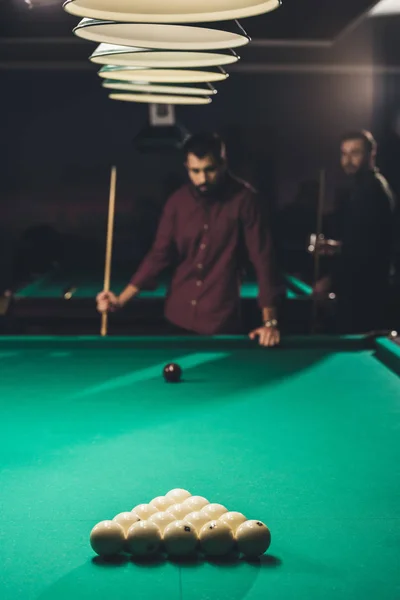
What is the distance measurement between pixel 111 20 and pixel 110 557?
3.97ft

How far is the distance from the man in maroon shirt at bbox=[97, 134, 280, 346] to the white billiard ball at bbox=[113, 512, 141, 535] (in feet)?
8.13

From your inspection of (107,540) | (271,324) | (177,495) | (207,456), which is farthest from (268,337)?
(107,540)

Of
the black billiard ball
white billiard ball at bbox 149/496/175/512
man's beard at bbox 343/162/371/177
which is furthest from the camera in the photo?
man's beard at bbox 343/162/371/177

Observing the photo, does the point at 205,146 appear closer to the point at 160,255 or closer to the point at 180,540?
the point at 160,255

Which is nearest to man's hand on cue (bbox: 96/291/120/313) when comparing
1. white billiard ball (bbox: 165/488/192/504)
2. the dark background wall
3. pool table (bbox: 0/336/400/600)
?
pool table (bbox: 0/336/400/600)

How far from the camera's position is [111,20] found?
6.75ft

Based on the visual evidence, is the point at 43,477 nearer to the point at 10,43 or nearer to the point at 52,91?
the point at 10,43

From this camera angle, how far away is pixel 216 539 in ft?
4.93

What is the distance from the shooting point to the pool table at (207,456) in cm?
144

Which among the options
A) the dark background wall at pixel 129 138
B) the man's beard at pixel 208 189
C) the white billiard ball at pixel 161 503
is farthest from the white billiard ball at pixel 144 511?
the dark background wall at pixel 129 138

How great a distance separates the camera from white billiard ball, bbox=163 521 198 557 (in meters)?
1.50

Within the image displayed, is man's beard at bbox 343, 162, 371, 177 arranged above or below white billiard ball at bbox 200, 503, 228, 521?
above

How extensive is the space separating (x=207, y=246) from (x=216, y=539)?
2.88 m

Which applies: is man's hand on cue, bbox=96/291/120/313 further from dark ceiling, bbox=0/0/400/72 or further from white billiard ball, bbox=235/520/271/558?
white billiard ball, bbox=235/520/271/558
